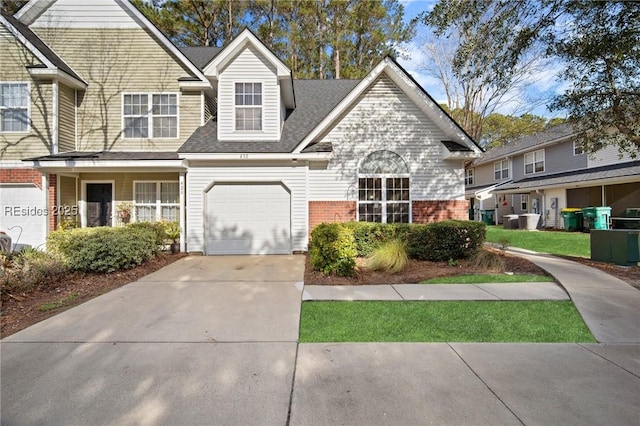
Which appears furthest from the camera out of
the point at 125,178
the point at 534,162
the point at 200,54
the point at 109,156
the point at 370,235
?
the point at 534,162

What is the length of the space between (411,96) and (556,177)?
1595cm

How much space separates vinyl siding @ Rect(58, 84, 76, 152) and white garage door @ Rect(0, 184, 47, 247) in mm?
1876

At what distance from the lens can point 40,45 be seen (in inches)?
468

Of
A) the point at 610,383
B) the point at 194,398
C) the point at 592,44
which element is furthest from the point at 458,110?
the point at 194,398

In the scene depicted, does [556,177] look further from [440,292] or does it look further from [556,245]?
[440,292]

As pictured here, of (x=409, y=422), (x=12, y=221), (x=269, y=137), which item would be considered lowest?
(x=409, y=422)

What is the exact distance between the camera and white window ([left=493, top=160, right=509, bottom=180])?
27.8 meters

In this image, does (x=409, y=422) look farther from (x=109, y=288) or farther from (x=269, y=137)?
(x=269, y=137)

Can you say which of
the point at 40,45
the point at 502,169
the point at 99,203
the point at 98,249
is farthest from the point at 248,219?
the point at 502,169

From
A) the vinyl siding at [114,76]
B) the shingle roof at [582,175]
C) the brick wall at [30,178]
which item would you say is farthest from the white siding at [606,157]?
the brick wall at [30,178]

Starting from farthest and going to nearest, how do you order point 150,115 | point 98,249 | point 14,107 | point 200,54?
point 200,54 → point 150,115 → point 14,107 → point 98,249

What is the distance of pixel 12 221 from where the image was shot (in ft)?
37.8

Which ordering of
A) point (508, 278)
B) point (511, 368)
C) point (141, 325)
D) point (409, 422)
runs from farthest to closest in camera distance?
point (508, 278)
point (141, 325)
point (511, 368)
point (409, 422)

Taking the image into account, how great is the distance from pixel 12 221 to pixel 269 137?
9763mm
